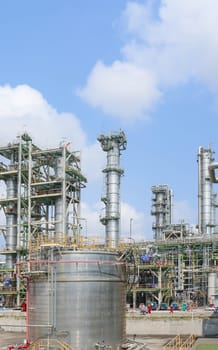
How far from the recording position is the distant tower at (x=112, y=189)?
54531 mm

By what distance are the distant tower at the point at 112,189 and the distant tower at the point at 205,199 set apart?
1062 cm

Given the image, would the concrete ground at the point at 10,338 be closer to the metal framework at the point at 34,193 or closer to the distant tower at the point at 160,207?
the metal framework at the point at 34,193

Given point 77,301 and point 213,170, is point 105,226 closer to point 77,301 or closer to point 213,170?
point 77,301

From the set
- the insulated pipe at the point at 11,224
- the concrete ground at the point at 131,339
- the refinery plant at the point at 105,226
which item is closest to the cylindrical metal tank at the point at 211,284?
the refinery plant at the point at 105,226

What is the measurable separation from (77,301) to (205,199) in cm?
3831

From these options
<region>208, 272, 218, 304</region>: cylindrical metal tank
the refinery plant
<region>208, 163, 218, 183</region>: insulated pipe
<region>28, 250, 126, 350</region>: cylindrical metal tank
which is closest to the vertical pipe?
the refinery plant

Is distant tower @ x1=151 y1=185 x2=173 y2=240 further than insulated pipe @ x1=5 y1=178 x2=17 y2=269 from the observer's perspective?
Yes

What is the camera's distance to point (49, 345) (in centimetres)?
2339

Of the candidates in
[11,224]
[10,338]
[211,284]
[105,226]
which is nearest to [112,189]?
[105,226]

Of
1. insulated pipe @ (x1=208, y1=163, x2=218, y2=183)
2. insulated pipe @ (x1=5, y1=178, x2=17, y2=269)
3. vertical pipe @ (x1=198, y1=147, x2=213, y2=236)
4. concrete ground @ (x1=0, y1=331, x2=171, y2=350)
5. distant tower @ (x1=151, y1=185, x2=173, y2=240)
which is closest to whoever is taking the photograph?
insulated pipe @ (x1=208, y1=163, x2=218, y2=183)

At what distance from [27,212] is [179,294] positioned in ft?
58.0

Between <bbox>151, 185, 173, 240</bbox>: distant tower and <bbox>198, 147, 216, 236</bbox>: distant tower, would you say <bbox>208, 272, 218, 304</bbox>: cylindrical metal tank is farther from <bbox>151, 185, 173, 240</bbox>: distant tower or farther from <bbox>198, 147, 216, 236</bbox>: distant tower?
<bbox>151, 185, 173, 240</bbox>: distant tower

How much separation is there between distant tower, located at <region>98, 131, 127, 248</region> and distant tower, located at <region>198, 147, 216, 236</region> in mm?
10620

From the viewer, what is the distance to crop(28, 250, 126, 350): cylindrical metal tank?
76.7 ft
